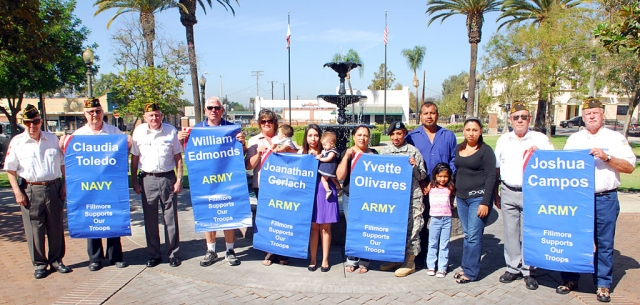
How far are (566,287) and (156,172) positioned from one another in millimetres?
4814

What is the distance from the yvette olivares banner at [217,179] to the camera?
541 cm

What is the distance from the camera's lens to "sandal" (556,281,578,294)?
4660 millimetres

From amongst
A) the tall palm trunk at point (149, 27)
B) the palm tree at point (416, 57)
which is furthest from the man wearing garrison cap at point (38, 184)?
the palm tree at point (416, 57)

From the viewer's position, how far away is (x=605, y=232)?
177 inches

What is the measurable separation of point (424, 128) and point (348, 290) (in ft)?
6.83

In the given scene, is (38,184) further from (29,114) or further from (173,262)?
(173,262)

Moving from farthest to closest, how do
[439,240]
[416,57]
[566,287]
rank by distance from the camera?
[416,57]
[439,240]
[566,287]

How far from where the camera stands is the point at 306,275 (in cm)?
520

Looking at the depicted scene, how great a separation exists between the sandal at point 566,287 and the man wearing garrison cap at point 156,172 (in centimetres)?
442

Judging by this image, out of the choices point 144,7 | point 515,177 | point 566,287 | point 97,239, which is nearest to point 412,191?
point 515,177

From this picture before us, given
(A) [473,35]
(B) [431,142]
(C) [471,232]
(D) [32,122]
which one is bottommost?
(C) [471,232]

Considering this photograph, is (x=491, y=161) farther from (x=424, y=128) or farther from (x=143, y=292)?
(x=143, y=292)

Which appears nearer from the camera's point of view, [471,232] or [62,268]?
[471,232]

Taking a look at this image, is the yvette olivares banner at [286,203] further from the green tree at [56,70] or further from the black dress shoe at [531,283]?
the green tree at [56,70]
